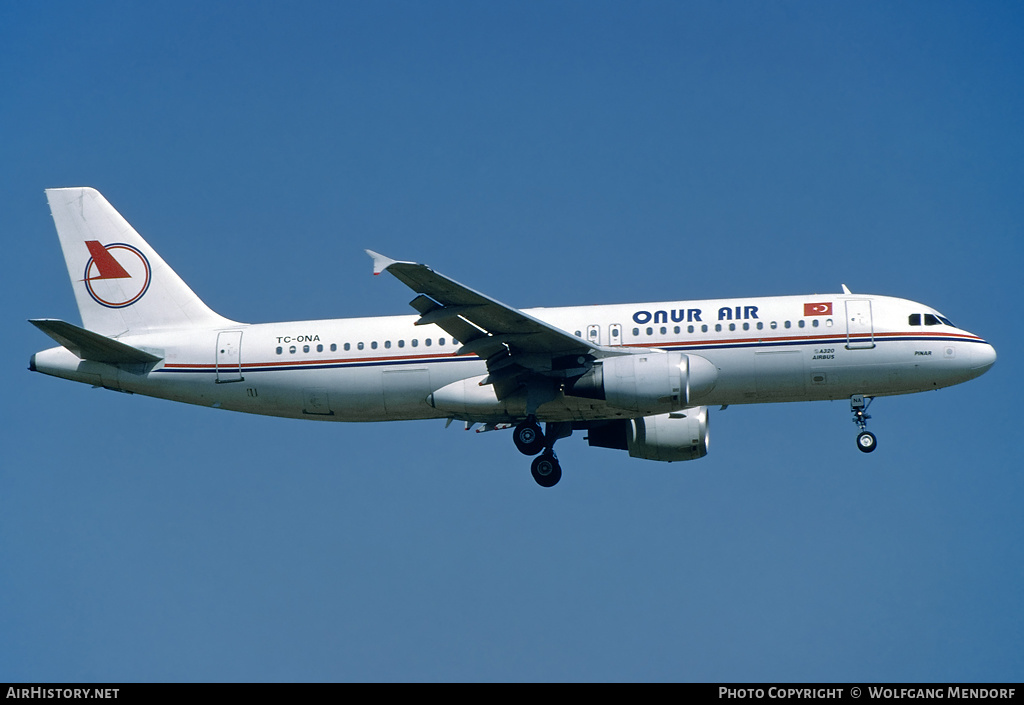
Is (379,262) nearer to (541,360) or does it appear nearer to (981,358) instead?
(541,360)

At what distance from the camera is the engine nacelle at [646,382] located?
3288 cm

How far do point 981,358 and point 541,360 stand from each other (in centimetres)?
1223

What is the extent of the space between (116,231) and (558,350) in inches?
606

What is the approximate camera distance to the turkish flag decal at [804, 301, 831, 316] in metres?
34.8

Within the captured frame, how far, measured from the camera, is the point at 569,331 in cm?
3538

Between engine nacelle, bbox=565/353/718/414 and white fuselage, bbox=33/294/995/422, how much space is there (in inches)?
30.8

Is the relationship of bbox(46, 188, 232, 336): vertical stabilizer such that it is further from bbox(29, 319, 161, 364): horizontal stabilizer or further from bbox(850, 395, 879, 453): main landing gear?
bbox(850, 395, 879, 453): main landing gear

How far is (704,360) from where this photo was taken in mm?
34250

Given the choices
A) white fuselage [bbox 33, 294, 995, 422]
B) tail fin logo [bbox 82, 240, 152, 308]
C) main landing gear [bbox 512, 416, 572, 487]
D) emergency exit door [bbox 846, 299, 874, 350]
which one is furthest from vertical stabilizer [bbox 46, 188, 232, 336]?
emergency exit door [bbox 846, 299, 874, 350]
